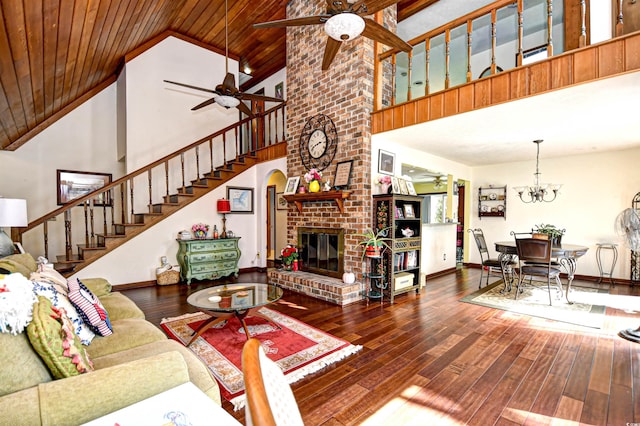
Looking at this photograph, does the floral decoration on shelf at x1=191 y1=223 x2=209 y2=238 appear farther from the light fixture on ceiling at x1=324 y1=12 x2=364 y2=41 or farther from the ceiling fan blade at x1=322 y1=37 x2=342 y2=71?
the light fixture on ceiling at x1=324 y1=12 x2=364 y2=41

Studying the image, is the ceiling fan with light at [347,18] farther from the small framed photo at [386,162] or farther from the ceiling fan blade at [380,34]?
the small framed photo at [386,162]

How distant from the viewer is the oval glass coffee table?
2680 millimetres

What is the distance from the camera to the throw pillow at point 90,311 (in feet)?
6.40

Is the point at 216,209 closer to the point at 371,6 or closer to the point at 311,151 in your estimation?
the point at 311,151

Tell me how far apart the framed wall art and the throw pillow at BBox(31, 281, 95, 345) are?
452 centimetres

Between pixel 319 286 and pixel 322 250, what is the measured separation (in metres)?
0.75

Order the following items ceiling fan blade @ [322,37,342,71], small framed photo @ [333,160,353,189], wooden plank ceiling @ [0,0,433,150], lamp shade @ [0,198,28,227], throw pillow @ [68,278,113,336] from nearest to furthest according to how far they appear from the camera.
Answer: throw pillow @ [68,278,113,336], wooden plank ceiling @ [0,0,433,150], ceiling fan blade @ [322,37,342,71], lamp shade @ [0,198,28,227], small framed photo @ [333,160,353,189]

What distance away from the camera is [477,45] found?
5.80 metres

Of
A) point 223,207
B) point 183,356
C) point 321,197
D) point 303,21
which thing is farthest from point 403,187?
point 183,356

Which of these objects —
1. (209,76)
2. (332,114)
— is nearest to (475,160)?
(332,114)

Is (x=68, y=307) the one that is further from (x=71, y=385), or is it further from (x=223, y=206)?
(x=223, y=206)

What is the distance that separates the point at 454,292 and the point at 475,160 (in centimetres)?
312

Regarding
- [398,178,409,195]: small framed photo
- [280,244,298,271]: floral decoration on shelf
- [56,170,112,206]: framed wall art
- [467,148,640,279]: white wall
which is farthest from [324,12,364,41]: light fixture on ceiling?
[56,170,112,206]: framed wall art

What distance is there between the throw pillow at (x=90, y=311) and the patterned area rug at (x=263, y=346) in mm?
854
